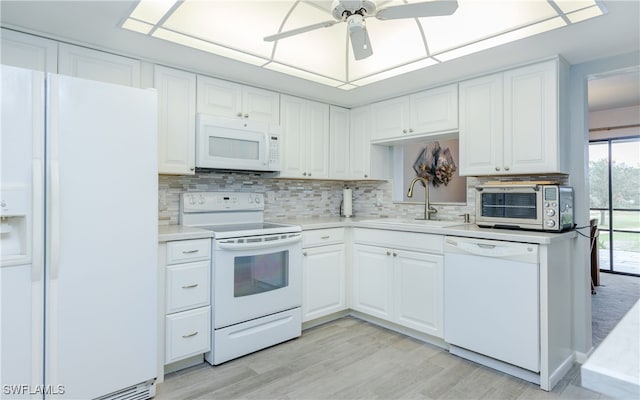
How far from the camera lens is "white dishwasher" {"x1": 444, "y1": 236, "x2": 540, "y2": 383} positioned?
2.26 meters

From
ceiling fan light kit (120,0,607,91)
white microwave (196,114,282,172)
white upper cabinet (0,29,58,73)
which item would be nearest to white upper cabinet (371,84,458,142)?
ceiling fan light kit (120,0,607,91)

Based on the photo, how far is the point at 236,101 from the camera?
3082mm

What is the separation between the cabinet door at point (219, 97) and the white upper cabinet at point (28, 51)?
0.94 metres

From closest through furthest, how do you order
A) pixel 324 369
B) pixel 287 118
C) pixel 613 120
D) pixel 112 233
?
pixel 112 233 → pixel 324 369 → pixel 287 118 → pixel 613 120

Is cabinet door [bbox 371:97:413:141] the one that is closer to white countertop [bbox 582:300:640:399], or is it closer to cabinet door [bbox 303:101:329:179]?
cabinet door [bbox 303:101:329:179]

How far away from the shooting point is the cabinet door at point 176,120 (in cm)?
267

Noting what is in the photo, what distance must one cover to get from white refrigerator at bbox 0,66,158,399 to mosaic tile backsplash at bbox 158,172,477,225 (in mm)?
928

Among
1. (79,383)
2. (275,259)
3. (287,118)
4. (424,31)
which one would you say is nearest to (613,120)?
(424,31)

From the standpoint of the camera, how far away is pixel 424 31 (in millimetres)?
2568

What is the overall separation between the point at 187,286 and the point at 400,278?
167 cm

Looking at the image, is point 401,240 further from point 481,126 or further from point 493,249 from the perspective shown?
point 481,126

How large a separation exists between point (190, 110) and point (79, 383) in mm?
1912

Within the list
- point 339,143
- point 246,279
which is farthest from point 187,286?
point 339,143

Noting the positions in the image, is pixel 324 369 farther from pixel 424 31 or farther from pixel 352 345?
pixel 424 31
